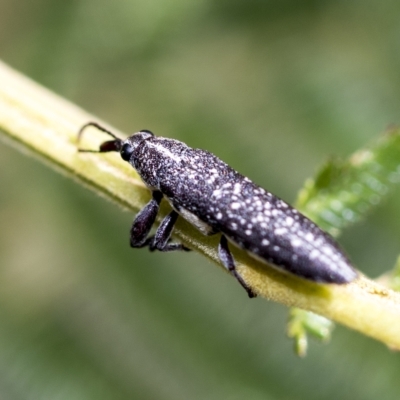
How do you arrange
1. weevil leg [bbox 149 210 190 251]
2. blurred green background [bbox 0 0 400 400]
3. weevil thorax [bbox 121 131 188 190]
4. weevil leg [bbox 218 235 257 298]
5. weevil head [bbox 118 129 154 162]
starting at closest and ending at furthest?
weevil leg [bbox 218 235 257 298] < weevil leg [bbox 149 210 190 251] < weevil thorax [bbox 121 131 188 190] < weevil head [bbox 118 129 154 162] < blurred green background [bbox 0 0 400 400]

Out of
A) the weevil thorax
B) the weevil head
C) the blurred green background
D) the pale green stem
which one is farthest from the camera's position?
the blurred green background

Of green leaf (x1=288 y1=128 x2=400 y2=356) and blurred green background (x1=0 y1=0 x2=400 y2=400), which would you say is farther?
blurred green background (x1=0 y1=0 x2=400 y2=400)

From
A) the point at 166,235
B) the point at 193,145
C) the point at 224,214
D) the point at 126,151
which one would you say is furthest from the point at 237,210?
the point at 193,145

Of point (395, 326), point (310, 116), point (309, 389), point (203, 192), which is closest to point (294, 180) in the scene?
point (310, 116)

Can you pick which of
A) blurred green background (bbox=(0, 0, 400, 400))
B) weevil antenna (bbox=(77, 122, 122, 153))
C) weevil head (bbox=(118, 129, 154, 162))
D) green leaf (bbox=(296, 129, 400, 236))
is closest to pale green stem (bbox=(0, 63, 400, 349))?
weevil antenna (bbox=(77, 122, 122, 153))

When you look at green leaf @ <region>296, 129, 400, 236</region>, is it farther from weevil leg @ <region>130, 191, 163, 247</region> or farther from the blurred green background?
the blurred green background

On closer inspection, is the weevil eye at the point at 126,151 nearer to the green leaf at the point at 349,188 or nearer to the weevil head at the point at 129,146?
the weevil head at the point at 129,146

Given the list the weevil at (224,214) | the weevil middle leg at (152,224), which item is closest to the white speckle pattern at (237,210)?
the weevil at (224,214)

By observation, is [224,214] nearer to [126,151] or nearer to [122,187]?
[122,187]
